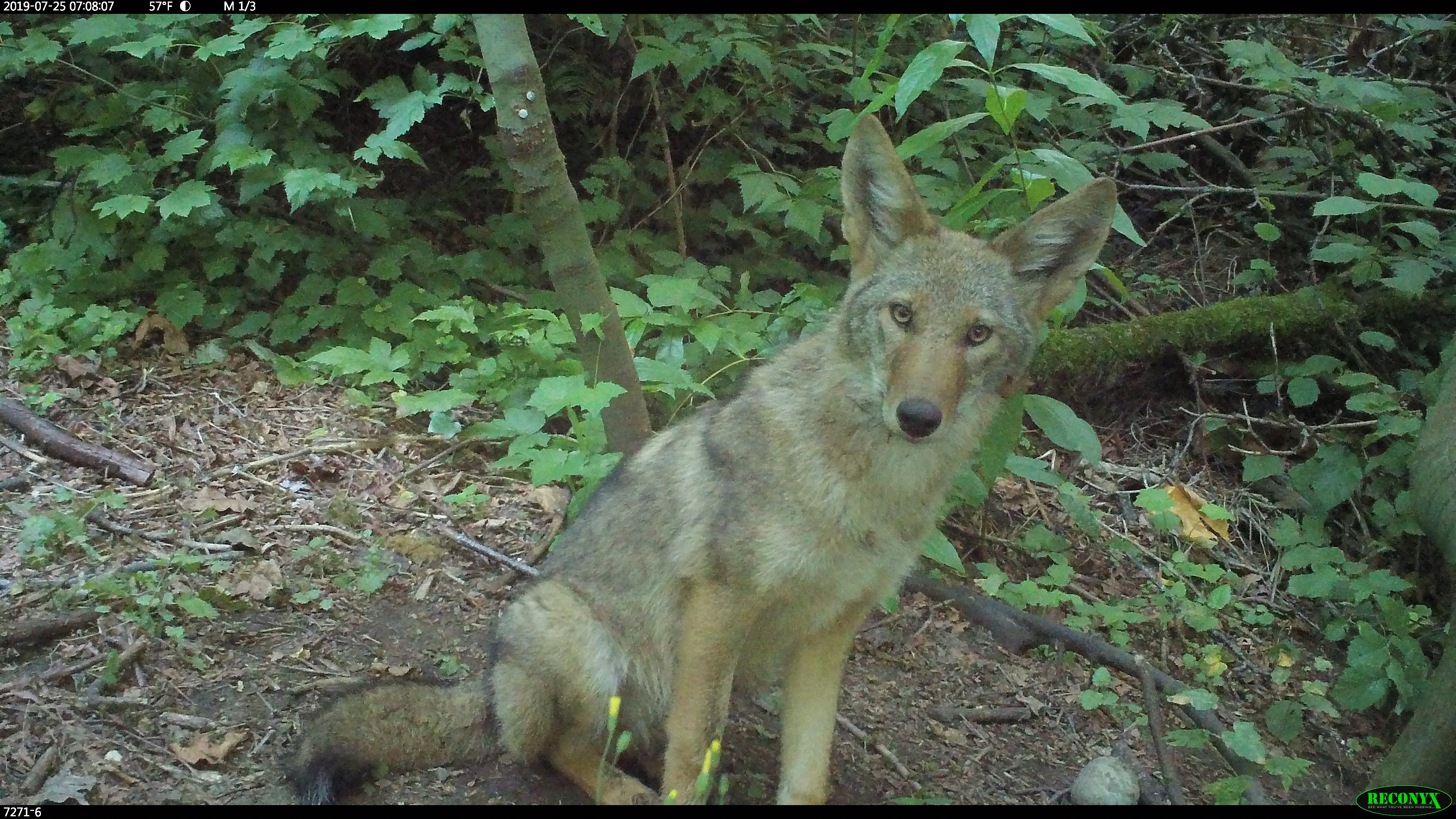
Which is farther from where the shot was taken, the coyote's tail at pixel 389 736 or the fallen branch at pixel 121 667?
the fallen branch at pixel 121 667

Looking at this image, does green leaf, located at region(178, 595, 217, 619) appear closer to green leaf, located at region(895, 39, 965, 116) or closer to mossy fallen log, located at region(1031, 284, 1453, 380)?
green leaf, located at region(895, 39, 965, 116)

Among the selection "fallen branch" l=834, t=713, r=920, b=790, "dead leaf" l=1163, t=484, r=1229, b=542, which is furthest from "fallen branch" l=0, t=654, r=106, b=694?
"dead leaf" l=1163, t=484, r=1229, b=542

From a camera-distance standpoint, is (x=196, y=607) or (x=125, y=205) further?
(x=125, y=205)

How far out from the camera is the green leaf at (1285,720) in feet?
14.5

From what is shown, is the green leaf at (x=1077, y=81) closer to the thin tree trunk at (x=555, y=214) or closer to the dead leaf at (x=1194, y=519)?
the thin tree trunk at (x=555, y=214)

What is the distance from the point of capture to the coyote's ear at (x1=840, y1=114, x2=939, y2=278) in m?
3.48

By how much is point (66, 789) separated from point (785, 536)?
100 inches

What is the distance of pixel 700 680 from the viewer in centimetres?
349

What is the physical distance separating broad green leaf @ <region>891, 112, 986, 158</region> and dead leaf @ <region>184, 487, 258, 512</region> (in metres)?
3.74

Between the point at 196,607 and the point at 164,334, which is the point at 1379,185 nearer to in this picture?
the point at 196,607

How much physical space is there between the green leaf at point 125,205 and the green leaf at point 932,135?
460cm

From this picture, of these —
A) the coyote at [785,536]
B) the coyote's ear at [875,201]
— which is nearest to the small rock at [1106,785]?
the coyote at [785,536]

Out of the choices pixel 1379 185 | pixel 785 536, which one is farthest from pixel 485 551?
pixel 1379 185
